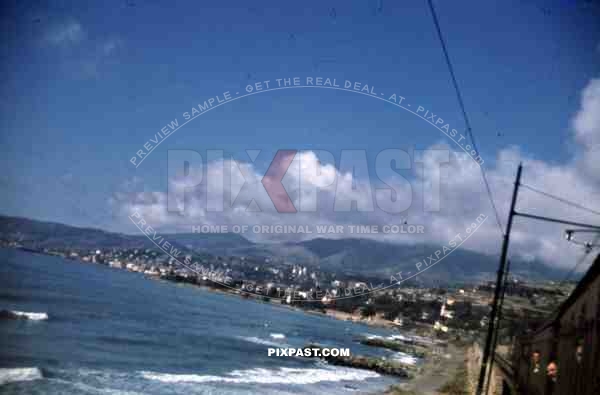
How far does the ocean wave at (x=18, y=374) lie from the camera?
85.6 feet

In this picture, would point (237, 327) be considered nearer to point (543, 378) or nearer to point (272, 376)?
point (272, 376)

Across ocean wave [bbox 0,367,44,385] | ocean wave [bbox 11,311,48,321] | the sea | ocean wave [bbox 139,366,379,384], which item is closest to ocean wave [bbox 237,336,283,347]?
the sea

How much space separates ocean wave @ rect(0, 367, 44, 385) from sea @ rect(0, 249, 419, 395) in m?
0.04

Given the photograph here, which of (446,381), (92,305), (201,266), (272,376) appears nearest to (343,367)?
(446,381)

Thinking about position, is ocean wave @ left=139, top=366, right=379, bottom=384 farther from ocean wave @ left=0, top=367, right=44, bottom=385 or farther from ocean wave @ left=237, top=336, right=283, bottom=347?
ocean wave @ left=237, top=336, right=283, bottom=347

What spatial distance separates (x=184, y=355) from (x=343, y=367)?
15228 mm

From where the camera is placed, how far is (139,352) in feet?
134

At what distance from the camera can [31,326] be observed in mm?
41531

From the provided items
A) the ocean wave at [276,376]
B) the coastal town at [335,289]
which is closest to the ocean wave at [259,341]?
the ocean wave at [276,376]

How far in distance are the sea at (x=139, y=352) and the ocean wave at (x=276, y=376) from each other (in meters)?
0.07

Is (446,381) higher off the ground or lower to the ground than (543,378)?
lower

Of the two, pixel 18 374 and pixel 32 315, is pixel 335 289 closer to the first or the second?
pixel 32 315

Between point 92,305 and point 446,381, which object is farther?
point 92,305

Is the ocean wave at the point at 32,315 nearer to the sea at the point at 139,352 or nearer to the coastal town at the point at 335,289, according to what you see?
the sea at the point at 139,352
